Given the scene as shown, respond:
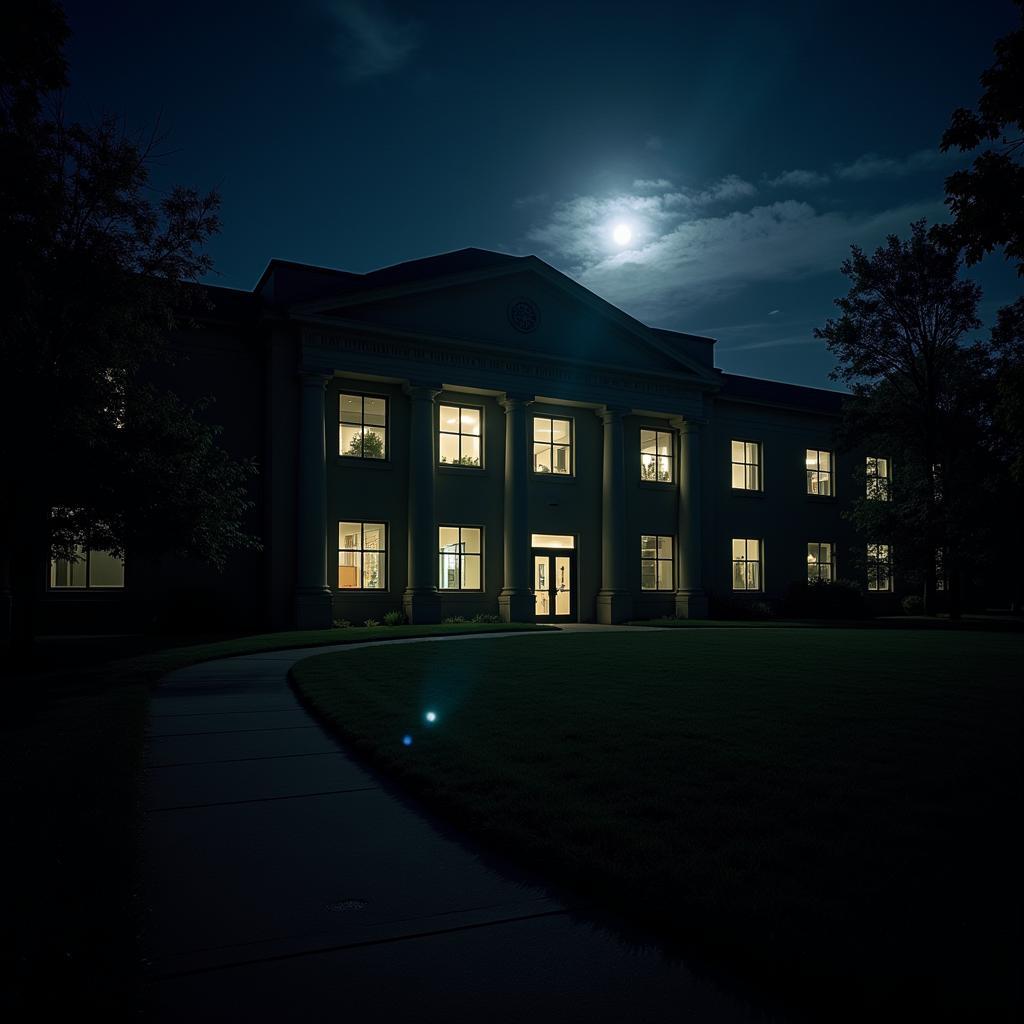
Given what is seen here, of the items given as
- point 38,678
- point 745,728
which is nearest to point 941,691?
point 745,728

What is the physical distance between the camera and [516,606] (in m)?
27.1

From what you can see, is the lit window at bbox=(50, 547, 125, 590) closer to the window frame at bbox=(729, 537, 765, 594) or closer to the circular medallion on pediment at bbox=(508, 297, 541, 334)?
the circular medallion on pediment at bbox=(508, 297, 541, 334)

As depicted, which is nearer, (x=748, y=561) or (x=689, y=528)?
(x=689, y=528)

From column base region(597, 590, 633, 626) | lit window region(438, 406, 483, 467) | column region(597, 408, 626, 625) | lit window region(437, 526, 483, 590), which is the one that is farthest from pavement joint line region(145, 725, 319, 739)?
column region(597, 408, 626, 625)

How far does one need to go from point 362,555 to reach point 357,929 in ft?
75.5

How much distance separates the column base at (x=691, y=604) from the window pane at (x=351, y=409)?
13.6 meters

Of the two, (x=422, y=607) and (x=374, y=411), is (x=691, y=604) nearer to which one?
(x=422, y=607)

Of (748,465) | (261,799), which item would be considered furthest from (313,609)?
(748,465)

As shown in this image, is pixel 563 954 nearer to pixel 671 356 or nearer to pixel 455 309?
pixel 455 309

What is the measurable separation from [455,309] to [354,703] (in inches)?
798

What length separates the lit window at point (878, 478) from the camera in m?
31.1

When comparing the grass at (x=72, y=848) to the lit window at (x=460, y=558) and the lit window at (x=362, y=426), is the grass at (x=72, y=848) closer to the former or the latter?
the lit window at (x=362, y=426)

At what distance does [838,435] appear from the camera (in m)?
31.5

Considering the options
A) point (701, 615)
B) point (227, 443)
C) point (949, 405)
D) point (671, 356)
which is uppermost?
point (671, 356)
